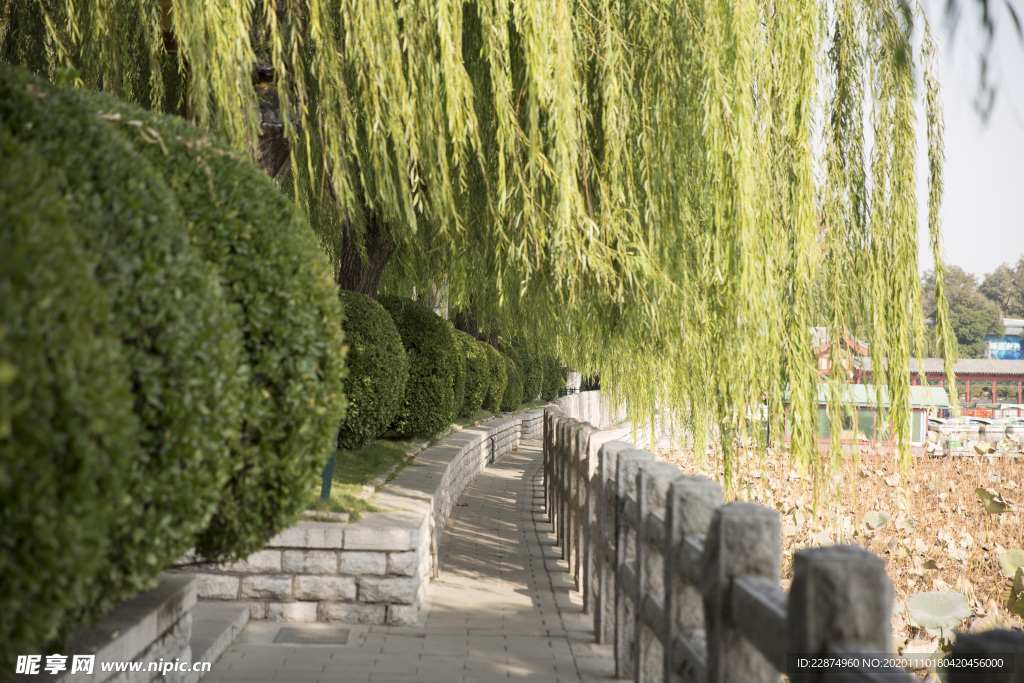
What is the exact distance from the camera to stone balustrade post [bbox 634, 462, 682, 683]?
355cm

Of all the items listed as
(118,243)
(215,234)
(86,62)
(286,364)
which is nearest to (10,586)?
(118,243)

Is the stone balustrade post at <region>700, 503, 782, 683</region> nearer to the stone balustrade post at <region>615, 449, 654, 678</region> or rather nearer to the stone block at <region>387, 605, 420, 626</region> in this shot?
the stone balustrade post at <region>615, 449, 654, 678</region>

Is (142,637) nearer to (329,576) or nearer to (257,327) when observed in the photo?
(257,327)

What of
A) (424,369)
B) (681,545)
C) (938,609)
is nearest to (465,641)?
(681,545)

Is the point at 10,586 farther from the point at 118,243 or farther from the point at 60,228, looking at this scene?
the point at 118,243

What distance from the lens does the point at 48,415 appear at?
5.70 feet

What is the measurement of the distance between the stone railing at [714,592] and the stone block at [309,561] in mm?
1748

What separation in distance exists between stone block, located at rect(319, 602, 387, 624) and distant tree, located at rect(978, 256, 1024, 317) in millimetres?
100249

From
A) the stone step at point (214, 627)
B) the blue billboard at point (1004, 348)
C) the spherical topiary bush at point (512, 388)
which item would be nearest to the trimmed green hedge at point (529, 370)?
the spherical topiary bush at point (512, 388)

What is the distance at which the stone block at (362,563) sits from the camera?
5.06m

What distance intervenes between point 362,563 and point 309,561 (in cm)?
34

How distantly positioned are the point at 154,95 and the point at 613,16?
3.06 meters

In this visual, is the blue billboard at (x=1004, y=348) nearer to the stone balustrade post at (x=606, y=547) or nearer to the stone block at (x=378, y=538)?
the stone balustrade post at (x=606, y=547)

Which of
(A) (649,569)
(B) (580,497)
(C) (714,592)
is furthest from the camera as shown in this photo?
(B) (580,497)
